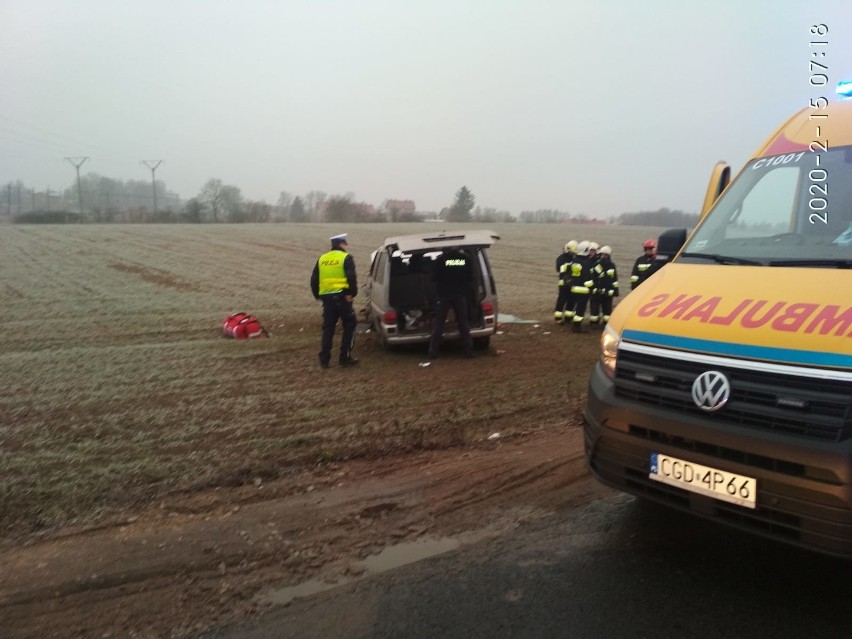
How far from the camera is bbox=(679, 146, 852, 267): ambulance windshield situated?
12.8 feet

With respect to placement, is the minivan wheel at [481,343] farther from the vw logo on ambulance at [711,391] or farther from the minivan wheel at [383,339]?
the vw logo on ambulance at [711,391]

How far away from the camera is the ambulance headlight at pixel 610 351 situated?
12.3 ft

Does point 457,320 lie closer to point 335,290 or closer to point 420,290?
point 420,290

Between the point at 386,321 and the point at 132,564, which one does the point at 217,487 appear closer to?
the point at 132,564

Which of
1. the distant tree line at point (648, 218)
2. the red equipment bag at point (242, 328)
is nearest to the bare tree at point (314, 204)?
the distant tree line at point (648, 218)

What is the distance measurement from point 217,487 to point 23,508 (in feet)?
4.30

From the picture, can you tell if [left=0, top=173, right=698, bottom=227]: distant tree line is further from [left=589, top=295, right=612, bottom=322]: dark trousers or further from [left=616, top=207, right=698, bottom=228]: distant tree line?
[left=589, top=295, right=612, bottom=322]: dark trousers

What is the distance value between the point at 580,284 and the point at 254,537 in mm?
9082

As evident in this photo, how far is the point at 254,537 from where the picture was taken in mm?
4355

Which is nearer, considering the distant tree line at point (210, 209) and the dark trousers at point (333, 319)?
the dark trousers at point (333, 319)

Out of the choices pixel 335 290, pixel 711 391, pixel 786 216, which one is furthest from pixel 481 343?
pixel 711 391

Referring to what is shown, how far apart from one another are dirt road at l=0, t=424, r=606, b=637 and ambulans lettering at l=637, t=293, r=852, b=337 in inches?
67.5

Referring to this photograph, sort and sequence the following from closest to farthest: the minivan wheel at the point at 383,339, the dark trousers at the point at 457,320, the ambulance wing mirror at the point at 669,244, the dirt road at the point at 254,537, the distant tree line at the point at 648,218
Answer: the dirt road at the point at 254,537 → the ambulance wing mirror at the point at 669,244 → the dark trousers at the point at 457,320 → the minivan wheel at the point at 383,339 → the distant tree line at the point at 648,218

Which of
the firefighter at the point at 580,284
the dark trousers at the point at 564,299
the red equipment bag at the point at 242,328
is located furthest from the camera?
the dark trousers at the point at 564,299
